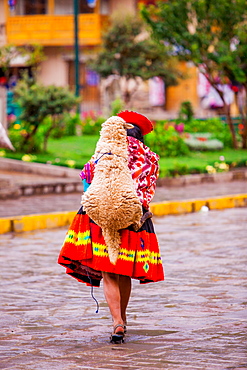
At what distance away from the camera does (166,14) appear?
24.1 metres

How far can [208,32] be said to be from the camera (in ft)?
78.8

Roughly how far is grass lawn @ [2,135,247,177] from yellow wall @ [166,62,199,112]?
16.2m

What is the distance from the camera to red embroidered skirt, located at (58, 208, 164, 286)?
5484 mm

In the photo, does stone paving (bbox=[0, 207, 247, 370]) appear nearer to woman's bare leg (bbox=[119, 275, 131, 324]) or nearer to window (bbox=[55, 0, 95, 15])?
woman's bare leg (bbox=[119, 275, 131, 324])

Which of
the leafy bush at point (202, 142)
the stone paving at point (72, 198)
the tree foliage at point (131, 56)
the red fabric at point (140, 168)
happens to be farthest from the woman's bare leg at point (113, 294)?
the tree foliage at point (131, 56)

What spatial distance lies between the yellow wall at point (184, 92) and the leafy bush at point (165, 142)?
18.6 metres

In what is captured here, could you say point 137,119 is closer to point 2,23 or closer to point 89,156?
point 89,156

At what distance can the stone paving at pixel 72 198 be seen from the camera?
13352mm

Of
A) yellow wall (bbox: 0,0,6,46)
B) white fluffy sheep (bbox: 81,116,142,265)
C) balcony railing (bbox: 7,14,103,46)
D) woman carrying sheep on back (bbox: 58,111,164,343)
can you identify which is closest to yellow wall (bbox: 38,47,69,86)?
balcony railing (bbox: 7,14,103,46)

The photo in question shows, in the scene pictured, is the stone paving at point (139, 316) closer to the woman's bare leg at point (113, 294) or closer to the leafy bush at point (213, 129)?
the woman's bare leg at point (113, 294)

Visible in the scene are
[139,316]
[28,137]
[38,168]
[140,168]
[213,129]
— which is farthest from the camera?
[213,129]

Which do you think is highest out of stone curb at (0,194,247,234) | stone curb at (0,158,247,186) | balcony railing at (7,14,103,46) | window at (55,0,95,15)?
window at (55,0,95,15)

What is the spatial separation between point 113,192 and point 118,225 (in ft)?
0.72

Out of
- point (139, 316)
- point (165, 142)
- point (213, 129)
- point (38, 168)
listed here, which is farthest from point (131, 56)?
point (139, 316)
